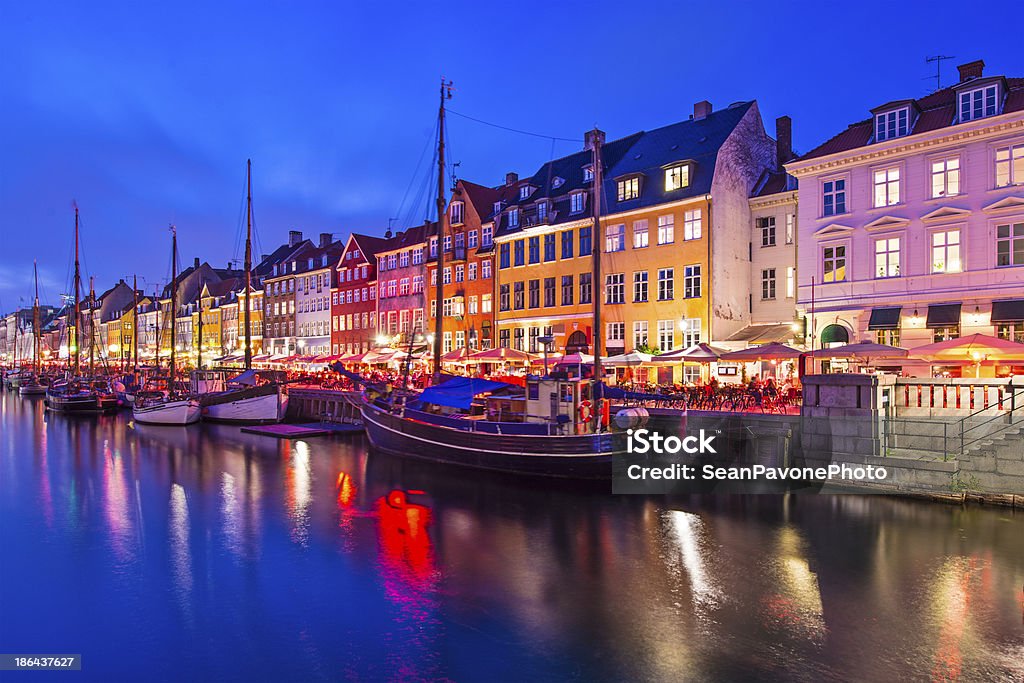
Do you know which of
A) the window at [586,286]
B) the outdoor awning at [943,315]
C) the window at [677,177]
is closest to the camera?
the outdoor awning at [943,315]

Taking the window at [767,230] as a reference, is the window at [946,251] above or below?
below

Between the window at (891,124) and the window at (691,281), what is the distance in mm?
10574

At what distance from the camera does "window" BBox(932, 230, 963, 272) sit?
2616 cm

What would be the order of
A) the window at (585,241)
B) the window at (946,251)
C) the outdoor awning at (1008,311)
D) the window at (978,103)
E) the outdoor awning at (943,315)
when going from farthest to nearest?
1. the window at (585,241)
2. the window at (946,251)
3. the outdoor awning at (943,315)
4. the window at (978,103)
5. the outdoor awning at (1008,311)

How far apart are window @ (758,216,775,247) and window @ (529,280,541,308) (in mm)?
15151

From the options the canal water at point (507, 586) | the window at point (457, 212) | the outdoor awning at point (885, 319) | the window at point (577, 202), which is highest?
the window at point (457, 212)

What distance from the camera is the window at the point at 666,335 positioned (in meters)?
36.6

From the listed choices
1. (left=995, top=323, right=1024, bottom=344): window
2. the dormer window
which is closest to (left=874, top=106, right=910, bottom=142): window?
(left=995, top=323, right=1024, bottom=344): window

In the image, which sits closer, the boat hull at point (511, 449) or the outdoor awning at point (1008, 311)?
the boat hull at point (511, 449)

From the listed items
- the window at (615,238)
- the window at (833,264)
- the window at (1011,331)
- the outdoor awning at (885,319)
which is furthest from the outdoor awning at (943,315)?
the window at (615,238)

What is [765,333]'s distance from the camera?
33656 millimetres

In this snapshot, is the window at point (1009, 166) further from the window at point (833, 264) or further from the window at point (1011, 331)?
the window at point (833, 264)

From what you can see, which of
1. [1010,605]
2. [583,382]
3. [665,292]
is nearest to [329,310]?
[665,292]

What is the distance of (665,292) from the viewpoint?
121ft
